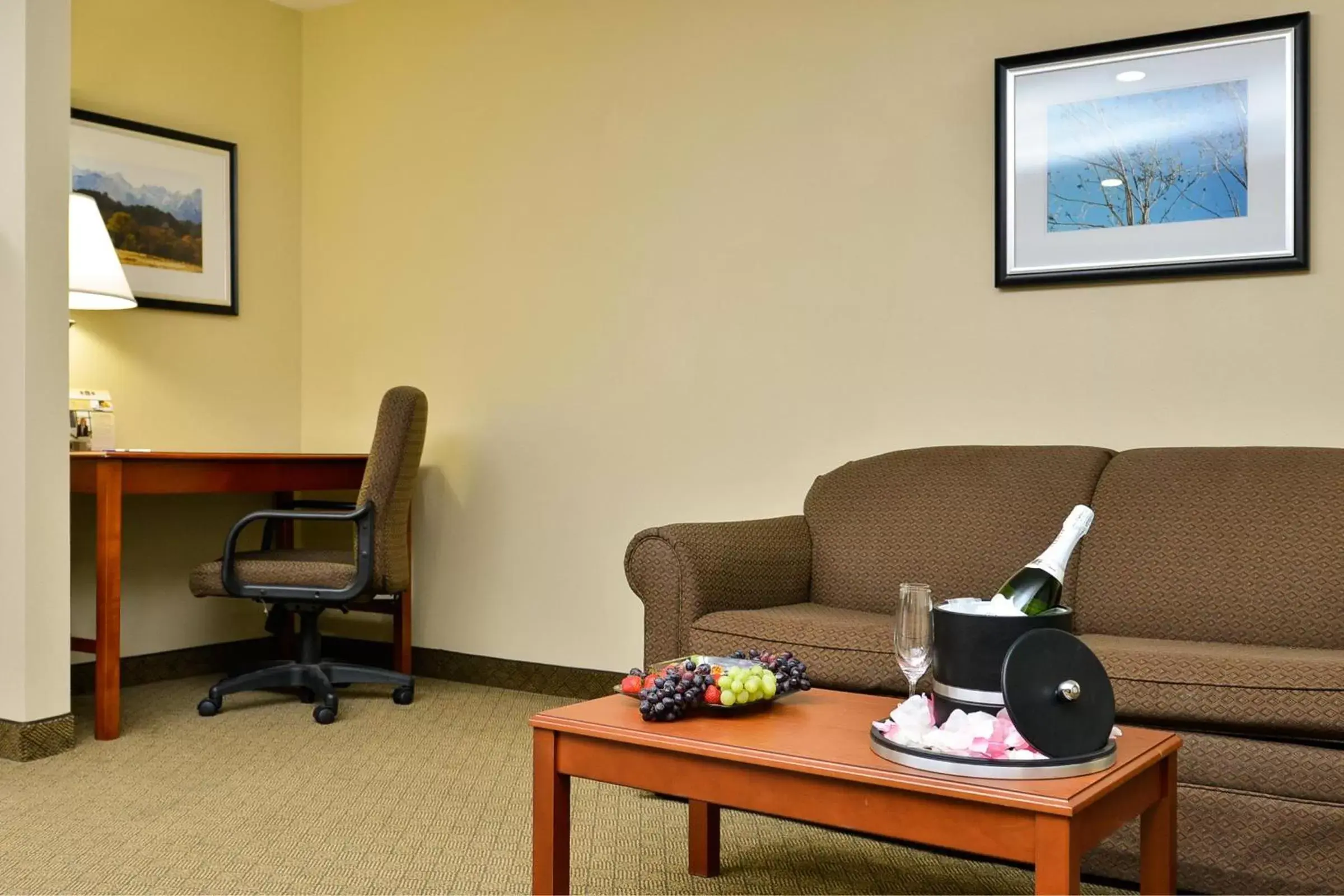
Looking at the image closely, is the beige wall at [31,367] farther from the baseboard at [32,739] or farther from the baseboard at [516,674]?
the baseboard at [516,674]

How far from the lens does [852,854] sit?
102 inches

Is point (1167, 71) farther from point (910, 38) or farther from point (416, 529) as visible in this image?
point (416, 529)

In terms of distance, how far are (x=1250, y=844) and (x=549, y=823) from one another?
1308mm

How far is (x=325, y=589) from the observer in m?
3.91

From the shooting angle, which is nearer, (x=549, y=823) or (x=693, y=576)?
(x=549, y=823)

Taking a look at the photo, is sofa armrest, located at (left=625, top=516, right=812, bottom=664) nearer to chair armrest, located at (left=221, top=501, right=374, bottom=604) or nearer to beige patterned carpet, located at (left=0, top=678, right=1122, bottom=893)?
beige patterned carpet, located at (left=0, top=678, right=1122, bottom=893)

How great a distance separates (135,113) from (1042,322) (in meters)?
3.38

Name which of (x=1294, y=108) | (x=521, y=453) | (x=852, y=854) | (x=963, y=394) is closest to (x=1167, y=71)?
(x=1294, y=108)

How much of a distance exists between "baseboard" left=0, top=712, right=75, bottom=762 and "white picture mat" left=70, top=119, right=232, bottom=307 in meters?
1.76

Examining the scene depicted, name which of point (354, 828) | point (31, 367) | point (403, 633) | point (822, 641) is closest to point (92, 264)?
point (31, 367)

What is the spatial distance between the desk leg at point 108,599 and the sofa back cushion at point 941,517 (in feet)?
6.83

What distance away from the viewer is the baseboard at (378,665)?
168 inches

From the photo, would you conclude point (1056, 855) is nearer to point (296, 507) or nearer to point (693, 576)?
point (693, 576)

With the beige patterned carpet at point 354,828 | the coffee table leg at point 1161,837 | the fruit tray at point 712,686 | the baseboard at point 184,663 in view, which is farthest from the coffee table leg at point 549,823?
the baseboard at point 184,663
